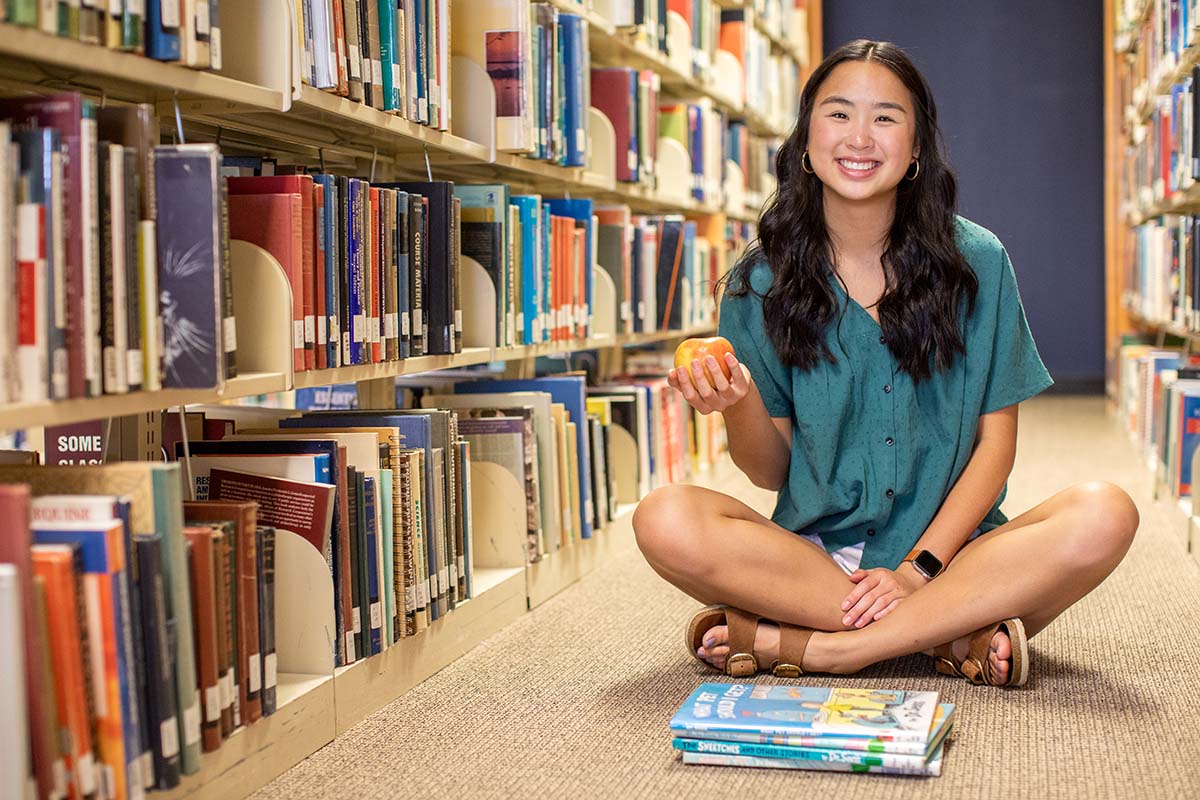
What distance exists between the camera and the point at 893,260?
2217mm

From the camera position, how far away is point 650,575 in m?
2.97

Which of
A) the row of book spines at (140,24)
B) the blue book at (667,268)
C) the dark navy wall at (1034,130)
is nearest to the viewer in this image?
the row of book spines at (140,24)

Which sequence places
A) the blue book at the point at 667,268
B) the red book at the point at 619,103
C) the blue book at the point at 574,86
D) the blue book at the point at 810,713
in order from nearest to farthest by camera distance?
the blue book at the point at 810,713
the blue book at the point at 574,86
the red book at the point at 619,103
the blue book at the point at 667,268

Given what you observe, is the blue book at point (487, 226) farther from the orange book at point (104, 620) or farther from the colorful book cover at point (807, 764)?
the orange book at point (104, 620)

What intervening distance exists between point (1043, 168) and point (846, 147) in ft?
18.9

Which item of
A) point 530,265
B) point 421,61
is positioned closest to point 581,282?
point 530,265

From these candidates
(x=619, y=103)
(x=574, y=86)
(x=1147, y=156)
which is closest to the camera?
(x=574, y=86)

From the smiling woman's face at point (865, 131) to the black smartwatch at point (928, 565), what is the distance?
567 millimetres

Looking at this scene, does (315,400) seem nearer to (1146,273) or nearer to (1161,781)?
(1161,781)

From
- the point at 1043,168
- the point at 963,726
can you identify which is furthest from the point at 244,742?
the point at 1043,168

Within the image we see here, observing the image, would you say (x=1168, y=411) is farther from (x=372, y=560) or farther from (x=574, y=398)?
(x=372, y=560)

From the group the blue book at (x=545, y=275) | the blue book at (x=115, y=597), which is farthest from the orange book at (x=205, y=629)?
the blue book at (x=545, y=275)

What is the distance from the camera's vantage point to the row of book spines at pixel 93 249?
130cm

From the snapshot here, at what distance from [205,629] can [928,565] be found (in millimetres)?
1078
